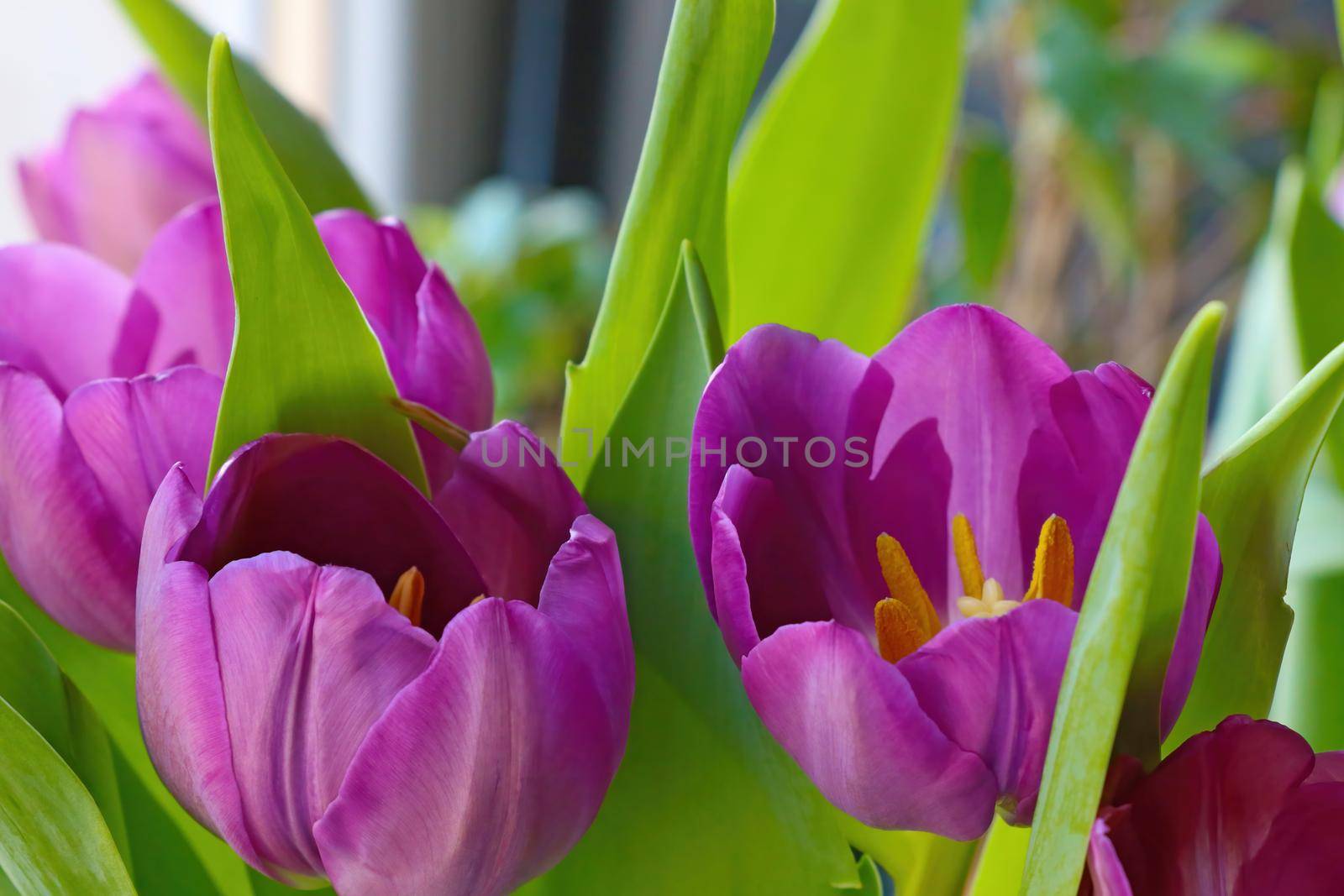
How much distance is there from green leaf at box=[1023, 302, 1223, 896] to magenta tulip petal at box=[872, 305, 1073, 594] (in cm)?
3

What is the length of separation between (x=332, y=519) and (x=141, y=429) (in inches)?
1.0

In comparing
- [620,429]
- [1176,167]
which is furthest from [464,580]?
[1176,167]

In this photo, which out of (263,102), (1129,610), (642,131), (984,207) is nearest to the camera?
(1129,610)

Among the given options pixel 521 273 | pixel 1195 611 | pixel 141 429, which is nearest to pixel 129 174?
pixel 141 429

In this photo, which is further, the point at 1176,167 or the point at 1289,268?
the point at 1176,167

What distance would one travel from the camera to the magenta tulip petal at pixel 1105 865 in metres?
0.13

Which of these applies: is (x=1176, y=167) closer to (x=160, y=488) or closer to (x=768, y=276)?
(x=768, y=276)

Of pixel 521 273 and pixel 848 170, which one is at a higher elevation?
pixel 848 170

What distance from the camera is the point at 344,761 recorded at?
0.14 meters

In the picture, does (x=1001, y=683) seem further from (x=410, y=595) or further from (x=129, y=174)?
(x=129, y=174)

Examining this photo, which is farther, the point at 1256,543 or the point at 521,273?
the point at 521,273

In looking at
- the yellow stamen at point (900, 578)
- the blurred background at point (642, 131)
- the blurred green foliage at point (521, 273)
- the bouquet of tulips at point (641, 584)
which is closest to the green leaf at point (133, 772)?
the bouquet of tulips at point (641, 584)

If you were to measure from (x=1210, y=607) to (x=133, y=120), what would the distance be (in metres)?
0.22

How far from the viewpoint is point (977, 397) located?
170 millimetres
